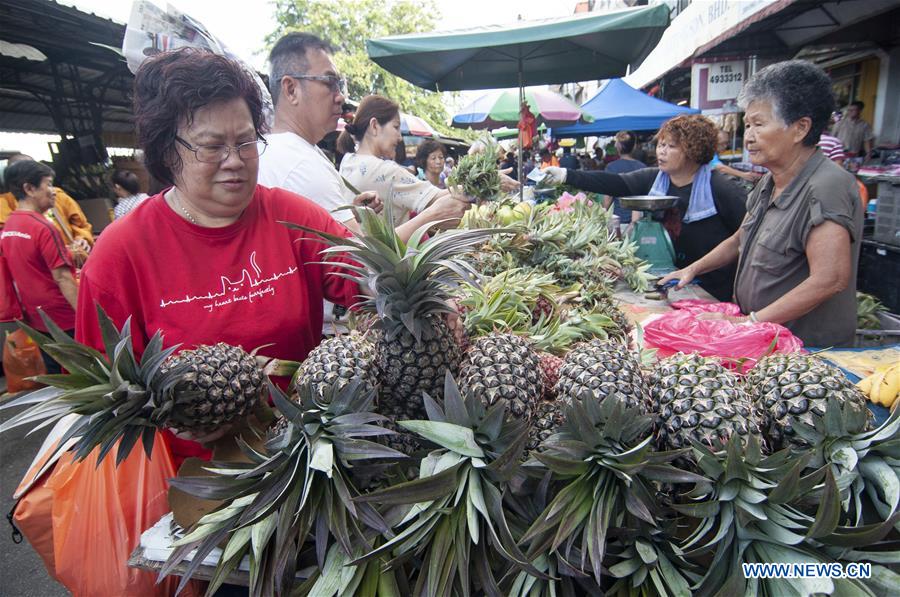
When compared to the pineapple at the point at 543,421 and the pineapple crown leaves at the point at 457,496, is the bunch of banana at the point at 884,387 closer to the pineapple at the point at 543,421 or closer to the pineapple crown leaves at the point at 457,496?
Result: the pineapple at the point at 543,421

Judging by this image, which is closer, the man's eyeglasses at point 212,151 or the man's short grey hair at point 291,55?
the man's eyeglasses at point 212,151

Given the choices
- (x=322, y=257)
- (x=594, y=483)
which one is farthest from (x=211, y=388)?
(x=594, y=483)

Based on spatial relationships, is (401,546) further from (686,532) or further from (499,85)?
(499,85)

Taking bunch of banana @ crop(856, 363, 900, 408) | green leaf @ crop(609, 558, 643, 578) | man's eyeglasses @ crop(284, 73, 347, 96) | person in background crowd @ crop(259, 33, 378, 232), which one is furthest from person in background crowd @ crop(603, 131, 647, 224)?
green leaf @ crop(609, 558, 643, 578)

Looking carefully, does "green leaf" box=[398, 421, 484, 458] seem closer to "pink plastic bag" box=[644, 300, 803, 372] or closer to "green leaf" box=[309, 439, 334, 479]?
"green leaf" box=[309, 439, 334, 479]

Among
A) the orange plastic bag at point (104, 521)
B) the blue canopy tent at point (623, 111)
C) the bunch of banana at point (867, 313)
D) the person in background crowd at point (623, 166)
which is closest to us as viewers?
the orange plastic bag at point (104, 521)

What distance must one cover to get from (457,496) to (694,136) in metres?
4.47

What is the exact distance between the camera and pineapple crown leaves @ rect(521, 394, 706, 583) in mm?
1190

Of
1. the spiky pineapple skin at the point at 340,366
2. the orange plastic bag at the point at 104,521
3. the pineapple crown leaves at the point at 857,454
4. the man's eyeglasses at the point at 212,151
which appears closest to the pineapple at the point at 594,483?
the pineapple crown leaves at the point at 857,454

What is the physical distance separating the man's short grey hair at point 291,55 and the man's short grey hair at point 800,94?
110 inches

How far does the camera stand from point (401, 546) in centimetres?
129

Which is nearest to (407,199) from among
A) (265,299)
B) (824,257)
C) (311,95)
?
(311,95)

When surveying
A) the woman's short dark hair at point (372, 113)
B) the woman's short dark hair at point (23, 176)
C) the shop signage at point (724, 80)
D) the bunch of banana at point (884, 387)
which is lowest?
the bunch of banana at point (884, 387)

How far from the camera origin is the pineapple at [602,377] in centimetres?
144
